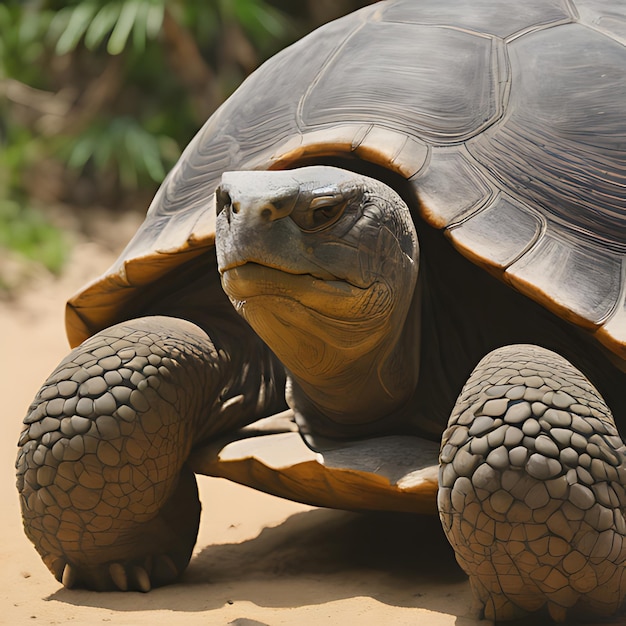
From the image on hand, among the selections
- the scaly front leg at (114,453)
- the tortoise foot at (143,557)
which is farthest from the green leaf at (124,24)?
the tortoise foot at (143,557)

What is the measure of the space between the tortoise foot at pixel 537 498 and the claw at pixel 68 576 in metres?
1.18

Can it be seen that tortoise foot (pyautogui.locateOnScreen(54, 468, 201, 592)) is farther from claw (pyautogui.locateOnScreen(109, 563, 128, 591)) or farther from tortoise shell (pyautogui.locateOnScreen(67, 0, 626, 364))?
tortoise shell (pyautogui.locateOnScreen(67, 0, 626, 364))

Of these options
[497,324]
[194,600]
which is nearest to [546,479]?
[497,324]

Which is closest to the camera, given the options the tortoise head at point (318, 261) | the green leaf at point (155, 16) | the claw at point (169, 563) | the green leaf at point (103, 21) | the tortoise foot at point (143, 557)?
the tortoise head at point (318, 261)

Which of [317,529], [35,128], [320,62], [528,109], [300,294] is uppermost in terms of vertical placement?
[35,128]

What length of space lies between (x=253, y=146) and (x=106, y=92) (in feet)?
30.8

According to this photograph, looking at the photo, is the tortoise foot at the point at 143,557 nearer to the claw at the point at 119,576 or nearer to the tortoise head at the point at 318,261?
the claw at the point at 119,576

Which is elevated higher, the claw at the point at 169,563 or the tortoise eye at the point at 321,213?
the tortoise eye at the point at 321,213

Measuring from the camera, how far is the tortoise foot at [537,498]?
6.43ft

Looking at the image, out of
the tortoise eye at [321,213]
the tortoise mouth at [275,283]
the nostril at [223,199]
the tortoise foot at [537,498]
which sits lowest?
the tortoise foot at [537,498]

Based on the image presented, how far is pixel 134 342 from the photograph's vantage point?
2729 millimetres

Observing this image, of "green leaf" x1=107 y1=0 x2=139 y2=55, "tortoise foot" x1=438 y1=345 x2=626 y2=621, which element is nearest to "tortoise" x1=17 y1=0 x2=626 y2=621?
"tortoise foot" x1=438 y1=345 x2=626 y2=621

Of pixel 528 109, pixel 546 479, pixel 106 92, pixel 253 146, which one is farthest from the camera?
pixel 106 92

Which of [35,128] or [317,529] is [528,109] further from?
[35,128]
